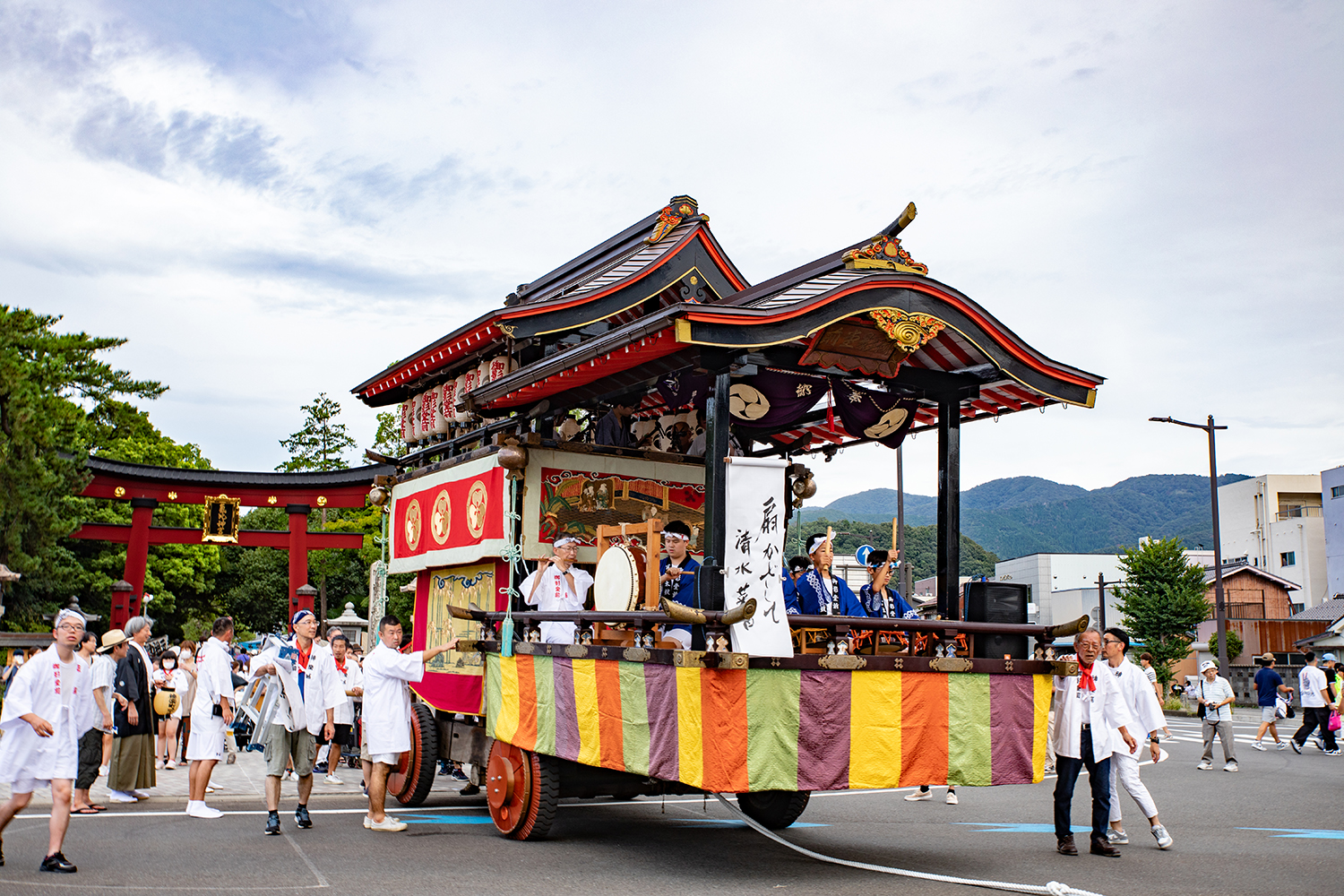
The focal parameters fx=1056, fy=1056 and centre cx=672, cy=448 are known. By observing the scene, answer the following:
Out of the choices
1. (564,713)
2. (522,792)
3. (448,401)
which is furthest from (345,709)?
(564,713)

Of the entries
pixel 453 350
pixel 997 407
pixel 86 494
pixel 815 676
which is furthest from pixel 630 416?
pixel 86 494

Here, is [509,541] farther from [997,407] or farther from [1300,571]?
[1300,571]

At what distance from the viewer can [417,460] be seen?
13.3 meters

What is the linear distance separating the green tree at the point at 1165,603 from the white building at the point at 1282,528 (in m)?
20.4

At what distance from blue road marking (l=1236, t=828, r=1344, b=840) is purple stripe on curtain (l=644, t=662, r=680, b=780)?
648 cm

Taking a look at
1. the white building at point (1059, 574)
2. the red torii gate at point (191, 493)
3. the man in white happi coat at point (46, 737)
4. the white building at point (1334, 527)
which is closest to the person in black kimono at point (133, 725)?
the man in white happi coat at point (46, 737)

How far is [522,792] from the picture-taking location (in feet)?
28.9

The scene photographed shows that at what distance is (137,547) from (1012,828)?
24804mm

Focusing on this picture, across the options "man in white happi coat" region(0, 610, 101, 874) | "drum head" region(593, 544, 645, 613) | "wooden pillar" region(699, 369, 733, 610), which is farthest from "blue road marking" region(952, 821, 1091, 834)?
"man in white happi coat" region(0, 610, 101, 874)

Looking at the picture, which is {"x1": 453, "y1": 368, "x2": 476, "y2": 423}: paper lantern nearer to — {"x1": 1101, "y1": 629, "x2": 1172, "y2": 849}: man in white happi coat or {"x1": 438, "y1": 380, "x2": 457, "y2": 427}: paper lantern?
{"x1": 438, "y1": 380, "x2": 457, "y2": 427}: paper lantern

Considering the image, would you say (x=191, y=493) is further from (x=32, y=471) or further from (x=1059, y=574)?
(x=1059, y=574)

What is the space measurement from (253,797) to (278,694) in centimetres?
290

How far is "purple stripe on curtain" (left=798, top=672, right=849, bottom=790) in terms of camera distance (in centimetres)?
700

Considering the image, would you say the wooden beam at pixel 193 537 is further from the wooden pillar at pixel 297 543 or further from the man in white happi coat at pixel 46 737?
the man in white happi coat at pixel 46 737
